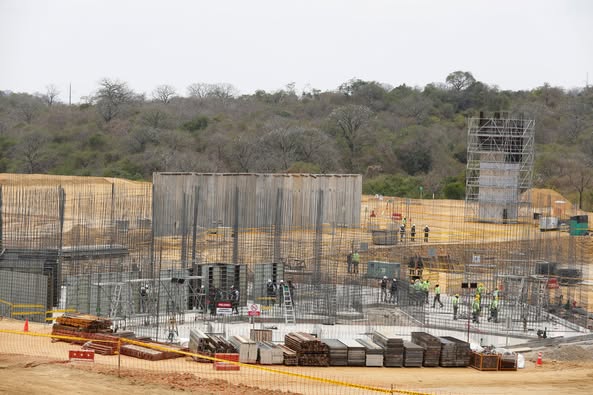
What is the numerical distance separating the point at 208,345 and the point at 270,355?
1.42m

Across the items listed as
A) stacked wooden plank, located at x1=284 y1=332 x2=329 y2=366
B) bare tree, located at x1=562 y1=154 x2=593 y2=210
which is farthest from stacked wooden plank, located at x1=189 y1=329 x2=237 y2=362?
bare tree, located at x1=562 y1=154 x2=593 y2=210

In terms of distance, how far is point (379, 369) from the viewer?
20.2 meters

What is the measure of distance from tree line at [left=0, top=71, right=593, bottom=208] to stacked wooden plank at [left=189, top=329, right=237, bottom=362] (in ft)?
120

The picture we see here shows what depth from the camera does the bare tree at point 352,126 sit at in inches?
2943

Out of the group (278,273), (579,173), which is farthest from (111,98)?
(278,273)

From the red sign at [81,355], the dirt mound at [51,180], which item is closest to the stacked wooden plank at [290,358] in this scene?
the red sign at [81,355]

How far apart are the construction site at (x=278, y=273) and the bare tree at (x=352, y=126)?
28.6 meters

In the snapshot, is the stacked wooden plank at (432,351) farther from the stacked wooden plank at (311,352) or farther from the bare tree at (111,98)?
the bare tree at (111,98)

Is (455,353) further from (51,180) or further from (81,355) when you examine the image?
(51,180)

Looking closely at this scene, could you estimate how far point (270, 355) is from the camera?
64.5ft

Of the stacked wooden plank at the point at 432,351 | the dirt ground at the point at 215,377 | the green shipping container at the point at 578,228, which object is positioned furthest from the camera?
the green shipping container at the point at 578,228

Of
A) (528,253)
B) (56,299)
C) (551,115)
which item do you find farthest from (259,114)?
(56,299)

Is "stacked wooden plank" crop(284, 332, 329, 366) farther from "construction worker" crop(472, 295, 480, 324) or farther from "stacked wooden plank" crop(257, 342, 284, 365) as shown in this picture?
"construction worker" crop(472, 295, 480, 324)

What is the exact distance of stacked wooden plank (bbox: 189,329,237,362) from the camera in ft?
64.1
